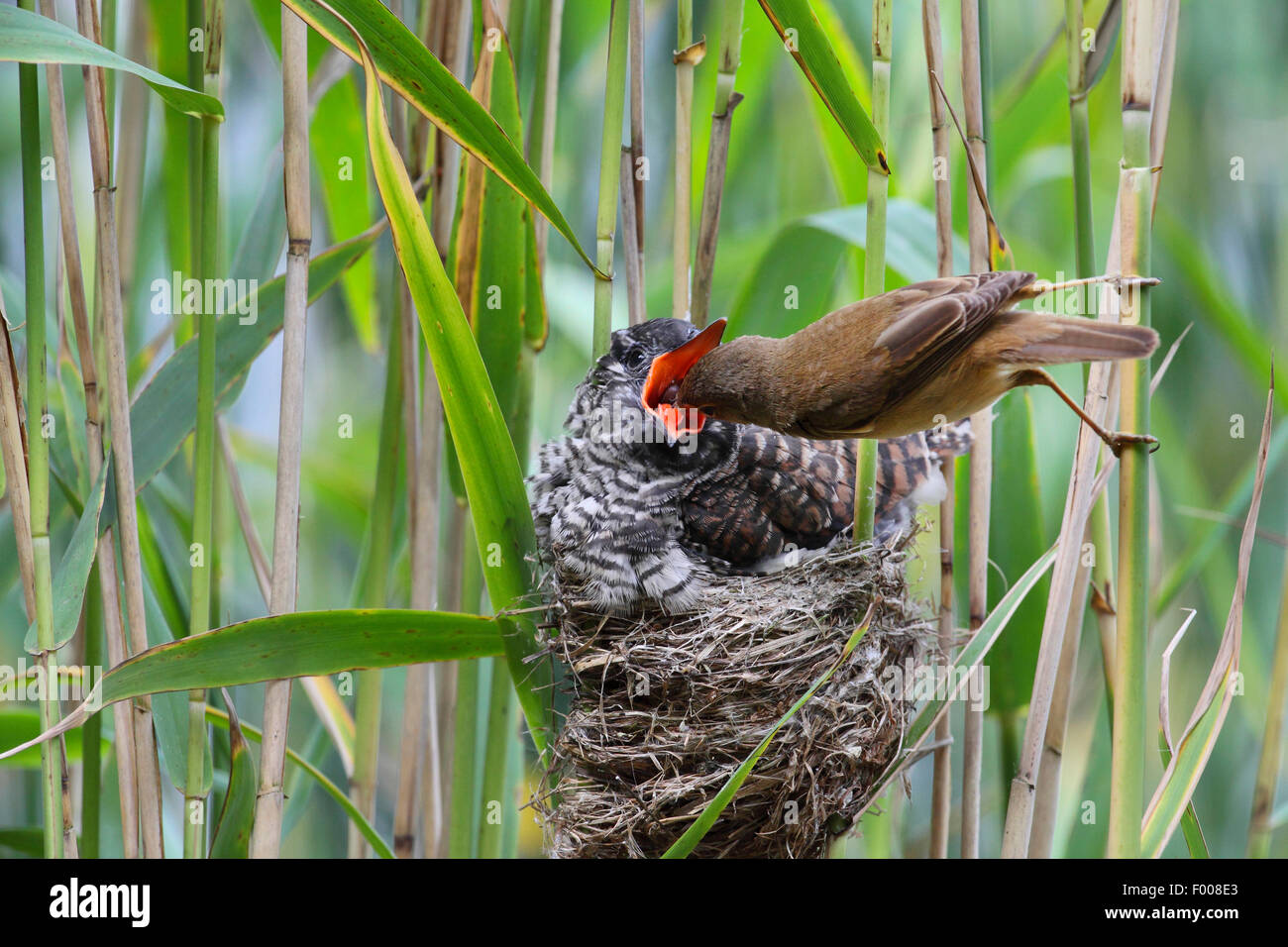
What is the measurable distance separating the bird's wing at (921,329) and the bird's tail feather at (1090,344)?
0.06 metres

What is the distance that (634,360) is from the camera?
128cm

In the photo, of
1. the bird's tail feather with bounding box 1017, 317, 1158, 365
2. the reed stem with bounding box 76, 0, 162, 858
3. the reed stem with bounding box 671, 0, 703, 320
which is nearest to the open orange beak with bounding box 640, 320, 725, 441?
the reed stem with bounding box 671, 0, 703, 320

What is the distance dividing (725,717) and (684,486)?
1.24 ft

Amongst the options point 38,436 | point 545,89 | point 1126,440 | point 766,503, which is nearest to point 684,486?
point 766,503

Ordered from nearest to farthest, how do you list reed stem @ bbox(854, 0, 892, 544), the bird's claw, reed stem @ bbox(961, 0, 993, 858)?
Answer: 1. the bird's claw
2. reed stem @ bbox(854, 0, 892, 544)
3. reed stem @ bbox(961, 0, 993, 858)

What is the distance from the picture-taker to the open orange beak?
3.98 feet

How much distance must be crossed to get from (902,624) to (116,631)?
3.31ft

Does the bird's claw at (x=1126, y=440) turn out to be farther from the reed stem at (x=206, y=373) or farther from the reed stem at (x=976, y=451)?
the reed stem at (x=206, y=373)

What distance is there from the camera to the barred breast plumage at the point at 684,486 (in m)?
1.21

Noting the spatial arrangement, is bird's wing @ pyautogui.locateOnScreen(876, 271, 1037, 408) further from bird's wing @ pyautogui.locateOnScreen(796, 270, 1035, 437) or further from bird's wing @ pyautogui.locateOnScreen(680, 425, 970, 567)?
bird's wing @ pyautogui.locateOnScreen(680, 425, 970, 567)

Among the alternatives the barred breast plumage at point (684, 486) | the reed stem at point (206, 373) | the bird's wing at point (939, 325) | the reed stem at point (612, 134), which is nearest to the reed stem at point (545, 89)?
the reed stem at point (612, 134)

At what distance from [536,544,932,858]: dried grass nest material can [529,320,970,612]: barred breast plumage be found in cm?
8

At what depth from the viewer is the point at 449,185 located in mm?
1217
